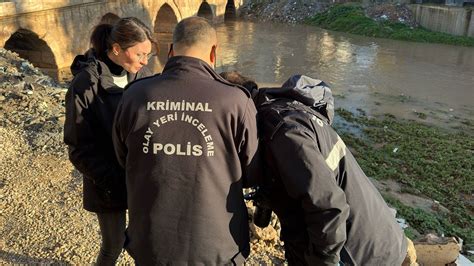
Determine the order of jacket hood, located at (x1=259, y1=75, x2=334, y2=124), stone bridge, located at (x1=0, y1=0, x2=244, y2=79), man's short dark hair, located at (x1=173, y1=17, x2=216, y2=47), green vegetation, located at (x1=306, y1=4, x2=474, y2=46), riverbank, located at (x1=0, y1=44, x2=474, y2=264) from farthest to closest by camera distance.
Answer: green vegetation, located at (x1=306, y1=4, x2=474, y2=46) → stone bridge, located at (x1=0, y1=0, x2=244, y2=79) → riverbank, located at (x1=0, y1=44, x2=474, y2=264) → jacket hood, located at (x1=259, y1=75, x2=334, y2=124) → man's short dark hair, located at (x1=173, y1=17, x2=216, y2=47)

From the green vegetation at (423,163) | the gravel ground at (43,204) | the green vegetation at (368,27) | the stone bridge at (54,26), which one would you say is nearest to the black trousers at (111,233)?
the gravel ground at (43,204)

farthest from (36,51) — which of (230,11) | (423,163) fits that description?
(230,11)

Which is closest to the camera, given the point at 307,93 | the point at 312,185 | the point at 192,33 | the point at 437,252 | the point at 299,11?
the point at 312,185

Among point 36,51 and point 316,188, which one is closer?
point 316,188

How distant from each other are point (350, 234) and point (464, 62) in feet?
67.3

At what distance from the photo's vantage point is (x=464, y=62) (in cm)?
1973

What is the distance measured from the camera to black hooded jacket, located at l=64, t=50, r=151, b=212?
2.43 meters

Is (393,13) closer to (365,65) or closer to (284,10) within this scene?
(284,10)

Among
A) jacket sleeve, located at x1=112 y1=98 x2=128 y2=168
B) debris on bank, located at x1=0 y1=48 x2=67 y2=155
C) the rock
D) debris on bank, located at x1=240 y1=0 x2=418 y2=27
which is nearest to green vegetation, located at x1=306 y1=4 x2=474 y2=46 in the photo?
debris on bank, located at x1=240 y1=0 x2=418 y2=27

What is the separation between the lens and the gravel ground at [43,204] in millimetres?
3729

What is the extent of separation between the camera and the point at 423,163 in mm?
8484

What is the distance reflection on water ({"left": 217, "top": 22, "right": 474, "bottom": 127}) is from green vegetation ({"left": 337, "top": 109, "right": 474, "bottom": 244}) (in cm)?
197

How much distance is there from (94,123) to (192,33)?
0.87 metres

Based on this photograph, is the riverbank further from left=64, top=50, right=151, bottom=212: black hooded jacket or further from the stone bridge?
the stone bridge
